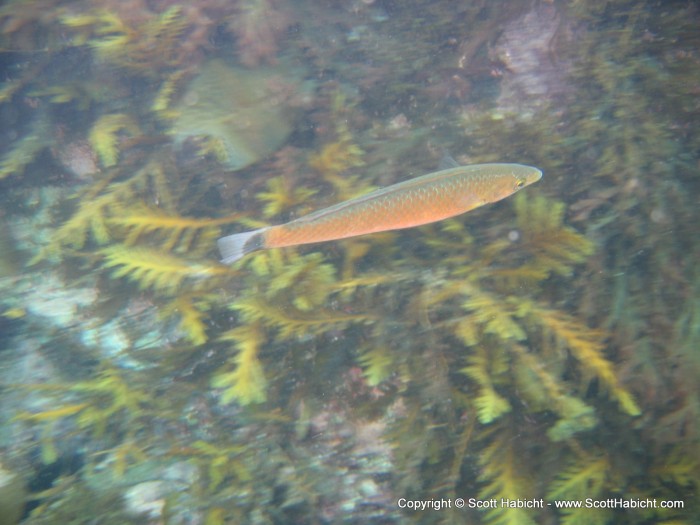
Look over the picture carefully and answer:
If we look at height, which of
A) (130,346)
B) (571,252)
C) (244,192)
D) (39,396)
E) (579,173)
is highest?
(244,192)

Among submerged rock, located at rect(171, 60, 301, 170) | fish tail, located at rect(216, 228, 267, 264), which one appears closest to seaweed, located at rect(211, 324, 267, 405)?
fish tail, located at rect(216, 228, 267, 264)

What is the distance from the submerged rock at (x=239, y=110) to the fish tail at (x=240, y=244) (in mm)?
1409

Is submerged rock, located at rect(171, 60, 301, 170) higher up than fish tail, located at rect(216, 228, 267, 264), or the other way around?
submerged rock, located at rect(171, 60, 301, 170)

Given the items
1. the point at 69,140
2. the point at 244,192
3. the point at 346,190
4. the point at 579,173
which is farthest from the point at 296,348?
the point at 69,140

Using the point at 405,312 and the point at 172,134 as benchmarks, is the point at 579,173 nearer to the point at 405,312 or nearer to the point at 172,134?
the point at 405,312

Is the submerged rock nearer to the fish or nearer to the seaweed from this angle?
the fish

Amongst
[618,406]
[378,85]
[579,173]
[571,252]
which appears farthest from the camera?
[378,85]

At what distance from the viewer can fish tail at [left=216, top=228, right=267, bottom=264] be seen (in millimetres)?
2967

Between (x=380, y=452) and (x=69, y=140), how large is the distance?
5124 mm

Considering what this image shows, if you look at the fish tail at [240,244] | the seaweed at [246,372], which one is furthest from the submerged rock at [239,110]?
the seaweed at [246,372]

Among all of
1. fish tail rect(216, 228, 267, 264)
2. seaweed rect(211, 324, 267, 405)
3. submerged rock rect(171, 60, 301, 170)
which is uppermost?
submerged rock rect(171, 60, 301, 170)

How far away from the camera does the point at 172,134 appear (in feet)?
14.3

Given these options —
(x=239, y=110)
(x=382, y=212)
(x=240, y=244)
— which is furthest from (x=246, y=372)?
(x=239, y=110)

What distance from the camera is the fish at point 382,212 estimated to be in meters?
2.93
